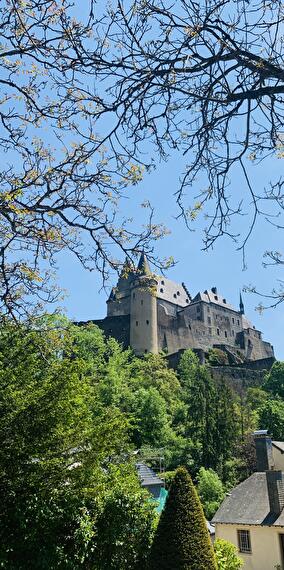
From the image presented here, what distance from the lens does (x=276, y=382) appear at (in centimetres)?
5319

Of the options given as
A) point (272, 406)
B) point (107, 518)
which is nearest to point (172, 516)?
point (107, 518)

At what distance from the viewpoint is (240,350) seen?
77.3 metres

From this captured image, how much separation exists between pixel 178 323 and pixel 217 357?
740 cm

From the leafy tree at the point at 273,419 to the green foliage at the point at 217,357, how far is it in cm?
2293

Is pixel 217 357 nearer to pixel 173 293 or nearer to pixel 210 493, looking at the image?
pixel 173 293

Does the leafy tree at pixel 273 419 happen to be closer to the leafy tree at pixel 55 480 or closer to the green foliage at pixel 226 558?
the green foliage at pixel 226 558

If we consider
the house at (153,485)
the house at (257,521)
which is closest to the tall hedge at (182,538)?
the house at (257,521)

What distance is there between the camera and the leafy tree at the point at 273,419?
127 ft

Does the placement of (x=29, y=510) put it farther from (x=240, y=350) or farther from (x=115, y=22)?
(x=240, y=350)

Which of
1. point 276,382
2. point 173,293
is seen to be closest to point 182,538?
point 276,382

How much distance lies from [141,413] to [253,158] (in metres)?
35.4

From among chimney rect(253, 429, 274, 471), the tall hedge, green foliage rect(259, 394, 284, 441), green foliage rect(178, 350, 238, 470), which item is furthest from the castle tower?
the tall hedge

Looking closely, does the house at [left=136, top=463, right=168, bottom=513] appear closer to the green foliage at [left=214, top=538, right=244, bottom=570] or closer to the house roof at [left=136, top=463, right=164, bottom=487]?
the house roof at [left=136, top=463, right=164, bottom=487]

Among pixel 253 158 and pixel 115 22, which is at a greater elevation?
pixel 115 22
